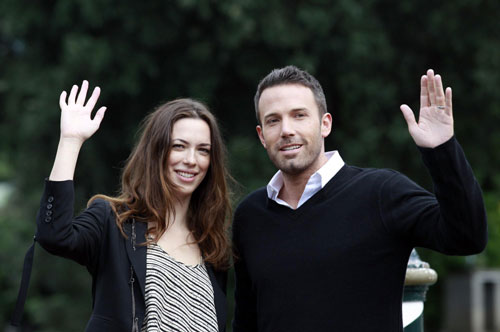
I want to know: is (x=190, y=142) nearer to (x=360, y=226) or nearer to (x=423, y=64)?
(x=360, y=226)

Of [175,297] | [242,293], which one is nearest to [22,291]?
[175,297]

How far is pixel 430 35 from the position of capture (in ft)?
35.0

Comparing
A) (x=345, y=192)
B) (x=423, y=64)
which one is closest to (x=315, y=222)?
(x=345, y=192)

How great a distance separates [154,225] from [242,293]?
530 millimetres

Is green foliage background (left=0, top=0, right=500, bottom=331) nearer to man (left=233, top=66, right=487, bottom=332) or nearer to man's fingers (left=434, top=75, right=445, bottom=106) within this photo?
man (left=233, top=66, right=487, bottom=332)

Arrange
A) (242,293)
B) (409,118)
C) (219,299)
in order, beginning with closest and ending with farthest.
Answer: (409,118) → (219,299) → (242,293)

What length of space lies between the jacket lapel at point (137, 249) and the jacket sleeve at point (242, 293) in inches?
18.0

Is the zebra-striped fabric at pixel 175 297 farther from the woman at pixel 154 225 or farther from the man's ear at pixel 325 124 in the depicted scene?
the man's ear at pixel 325 124

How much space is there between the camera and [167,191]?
324cm

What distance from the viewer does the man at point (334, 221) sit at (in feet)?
8.13

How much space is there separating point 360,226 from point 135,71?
770 centimetres

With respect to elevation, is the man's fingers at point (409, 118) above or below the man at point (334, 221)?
above

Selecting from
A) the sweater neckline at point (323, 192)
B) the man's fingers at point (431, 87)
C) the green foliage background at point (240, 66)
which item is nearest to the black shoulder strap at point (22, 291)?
the sweater neckline at point (323, 192)

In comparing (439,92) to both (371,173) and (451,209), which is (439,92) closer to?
(451,209)
